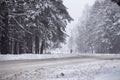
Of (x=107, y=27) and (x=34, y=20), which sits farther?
(x=107, y=27)

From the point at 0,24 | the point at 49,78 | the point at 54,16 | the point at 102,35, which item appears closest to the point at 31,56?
the point at 0,24

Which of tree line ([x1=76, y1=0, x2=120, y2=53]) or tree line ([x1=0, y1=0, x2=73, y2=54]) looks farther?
tree line ([x1=76, y1=0, x2=120, y2=53])

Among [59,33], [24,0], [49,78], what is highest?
[24,0]

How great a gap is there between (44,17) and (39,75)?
17030 millimetres

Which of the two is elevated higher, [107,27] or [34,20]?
[107,27]

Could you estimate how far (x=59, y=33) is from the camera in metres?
30.5

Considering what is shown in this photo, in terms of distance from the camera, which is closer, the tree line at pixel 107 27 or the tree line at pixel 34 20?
the tree line at pixel 34 20

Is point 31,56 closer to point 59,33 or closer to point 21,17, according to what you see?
point 21,17

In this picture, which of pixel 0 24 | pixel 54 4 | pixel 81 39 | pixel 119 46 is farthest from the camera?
pixel 81 39

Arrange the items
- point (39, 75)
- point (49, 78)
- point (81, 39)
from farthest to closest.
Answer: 1. point (81, 39)
2. point (39, 75)
3. point (49, 78)

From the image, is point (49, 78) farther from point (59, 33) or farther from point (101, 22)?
point (101, 22)

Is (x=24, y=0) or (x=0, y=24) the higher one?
(x=24, y=0)

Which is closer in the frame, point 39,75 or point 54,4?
point 39,75

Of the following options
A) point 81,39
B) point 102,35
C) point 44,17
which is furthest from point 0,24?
point 81,39
